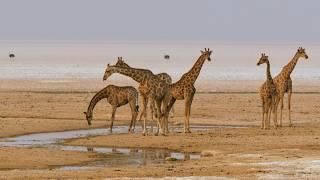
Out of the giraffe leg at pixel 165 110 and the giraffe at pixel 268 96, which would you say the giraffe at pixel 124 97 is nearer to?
the giraffe leg at pixel 165 110

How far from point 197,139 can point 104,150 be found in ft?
11.0

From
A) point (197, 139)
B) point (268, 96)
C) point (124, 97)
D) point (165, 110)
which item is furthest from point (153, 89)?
point (268, 96)

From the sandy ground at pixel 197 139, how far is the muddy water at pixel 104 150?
593 mm

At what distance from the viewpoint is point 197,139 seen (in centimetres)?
2970

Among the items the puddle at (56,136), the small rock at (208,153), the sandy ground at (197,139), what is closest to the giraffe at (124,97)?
the puddle at (56,136)

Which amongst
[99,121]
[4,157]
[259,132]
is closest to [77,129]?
[99,121]

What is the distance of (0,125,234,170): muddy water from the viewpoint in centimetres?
2475

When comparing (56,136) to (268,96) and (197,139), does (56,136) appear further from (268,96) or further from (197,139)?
(268,96)

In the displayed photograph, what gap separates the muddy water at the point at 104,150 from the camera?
81.2 feet

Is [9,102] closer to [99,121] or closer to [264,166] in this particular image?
[99,121]

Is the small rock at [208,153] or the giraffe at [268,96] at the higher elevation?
the giraffe at [268,96]

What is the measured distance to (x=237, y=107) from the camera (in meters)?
43.4

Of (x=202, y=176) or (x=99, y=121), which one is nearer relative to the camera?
(x=202, y=176)

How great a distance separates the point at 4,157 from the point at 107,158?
280 cm
